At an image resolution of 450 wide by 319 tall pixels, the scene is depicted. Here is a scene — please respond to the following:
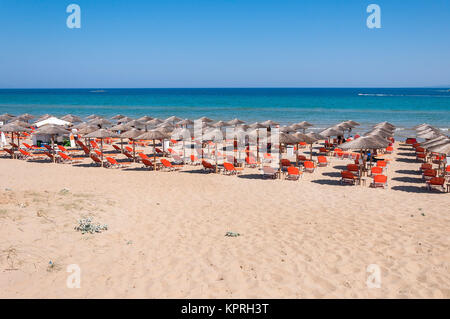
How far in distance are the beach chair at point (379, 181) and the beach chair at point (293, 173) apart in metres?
2.67

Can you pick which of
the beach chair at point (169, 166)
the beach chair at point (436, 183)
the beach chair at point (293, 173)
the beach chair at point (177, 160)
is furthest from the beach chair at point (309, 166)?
the beach chair at point (177, 160)

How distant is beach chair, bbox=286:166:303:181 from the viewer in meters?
12.8

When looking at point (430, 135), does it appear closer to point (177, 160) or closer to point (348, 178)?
point (348, 178)

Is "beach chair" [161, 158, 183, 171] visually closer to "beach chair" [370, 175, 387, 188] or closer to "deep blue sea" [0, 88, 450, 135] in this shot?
"beach chair" [370, 175, 387, 188]

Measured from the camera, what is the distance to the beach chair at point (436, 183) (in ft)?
35.9

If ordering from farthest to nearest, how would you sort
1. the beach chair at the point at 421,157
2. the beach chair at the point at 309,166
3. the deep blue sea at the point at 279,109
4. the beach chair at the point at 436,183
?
the deep blue sea at the point at 279,109 → the beach chair at the point at 421,157 → the beach chair at the point at 309,166 → the beach chair at the point at 436,183

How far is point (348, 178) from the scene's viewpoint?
1223 centimetres

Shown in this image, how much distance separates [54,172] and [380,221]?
12633 mm

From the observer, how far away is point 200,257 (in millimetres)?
6082

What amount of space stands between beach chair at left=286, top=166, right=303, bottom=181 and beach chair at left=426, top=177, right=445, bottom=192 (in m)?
4.41

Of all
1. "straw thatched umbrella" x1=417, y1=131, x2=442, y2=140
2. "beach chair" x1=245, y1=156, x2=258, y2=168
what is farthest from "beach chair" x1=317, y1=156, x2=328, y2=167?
"straw thatched umbrella" x1=417, y1=131, x2=442, y2=140

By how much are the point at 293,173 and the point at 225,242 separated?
21.9ft

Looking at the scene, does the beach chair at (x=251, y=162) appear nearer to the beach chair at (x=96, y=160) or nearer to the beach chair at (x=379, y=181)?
the beach chair at (x=379, y=181)
